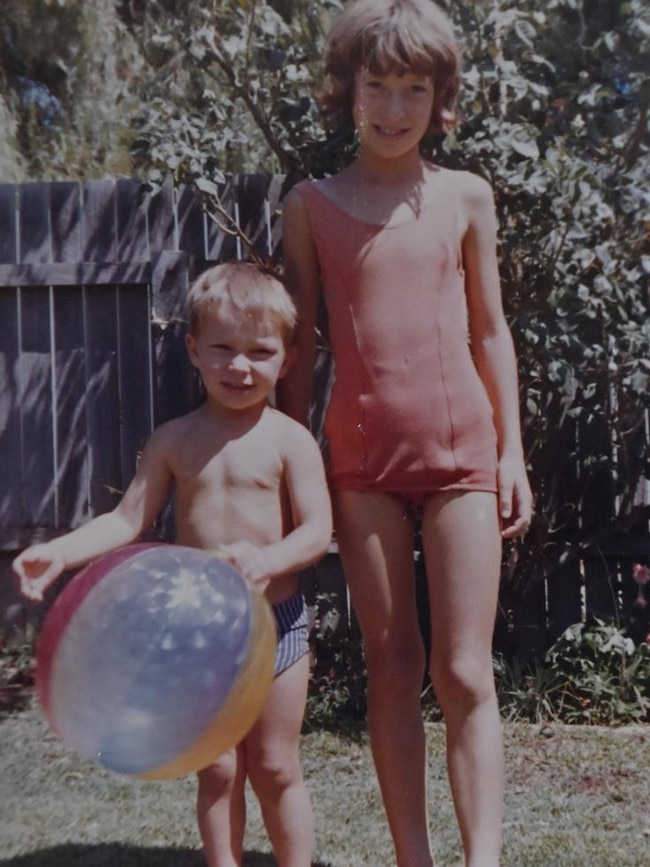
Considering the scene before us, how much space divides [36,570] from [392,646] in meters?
0.80

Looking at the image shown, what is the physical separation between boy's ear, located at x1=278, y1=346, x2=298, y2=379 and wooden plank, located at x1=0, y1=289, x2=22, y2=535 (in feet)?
8.47

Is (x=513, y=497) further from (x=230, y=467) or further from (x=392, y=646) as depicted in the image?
(x=230, y=467)

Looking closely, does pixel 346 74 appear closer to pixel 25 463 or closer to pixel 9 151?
pixel 25 463

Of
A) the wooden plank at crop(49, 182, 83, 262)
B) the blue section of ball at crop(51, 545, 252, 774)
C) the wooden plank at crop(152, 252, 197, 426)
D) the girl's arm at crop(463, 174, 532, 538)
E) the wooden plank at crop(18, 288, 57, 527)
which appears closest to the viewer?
the blue section of ball at crop(51, 545, 252, 774)

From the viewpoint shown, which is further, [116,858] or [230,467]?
[116,858]

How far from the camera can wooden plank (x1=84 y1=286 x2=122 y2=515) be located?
16.0ft

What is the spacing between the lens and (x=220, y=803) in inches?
98.5

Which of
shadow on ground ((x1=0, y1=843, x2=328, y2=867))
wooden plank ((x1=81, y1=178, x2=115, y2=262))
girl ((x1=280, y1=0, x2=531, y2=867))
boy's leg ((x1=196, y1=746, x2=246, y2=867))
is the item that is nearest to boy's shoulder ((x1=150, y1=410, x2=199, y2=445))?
girl ((x1=280, y1=0, x2=531, y2=867))

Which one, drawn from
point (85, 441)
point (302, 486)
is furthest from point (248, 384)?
point (85, 441)

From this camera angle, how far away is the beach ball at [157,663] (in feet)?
6.91

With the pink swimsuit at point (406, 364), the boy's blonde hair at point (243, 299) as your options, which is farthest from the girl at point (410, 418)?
the boy's blonde hair at point (243, 299)

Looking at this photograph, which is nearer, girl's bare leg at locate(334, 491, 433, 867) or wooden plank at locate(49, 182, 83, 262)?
girl's bare leg at locate(334, 491, 433, 867)

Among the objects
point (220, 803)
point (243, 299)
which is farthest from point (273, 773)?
point (243, 299)

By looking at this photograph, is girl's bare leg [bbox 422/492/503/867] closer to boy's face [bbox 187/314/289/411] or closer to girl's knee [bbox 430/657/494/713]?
girl's knee [bbox 430/657/494/713]
